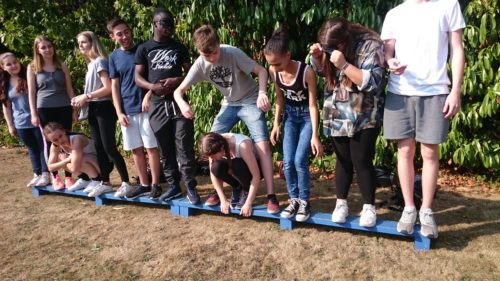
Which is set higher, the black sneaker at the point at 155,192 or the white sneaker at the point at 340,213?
the white sneaker at the point at 340,213

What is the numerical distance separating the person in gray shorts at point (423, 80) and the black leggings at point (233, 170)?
1223mm

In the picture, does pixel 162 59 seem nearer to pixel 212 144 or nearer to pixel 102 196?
pixel 212 144

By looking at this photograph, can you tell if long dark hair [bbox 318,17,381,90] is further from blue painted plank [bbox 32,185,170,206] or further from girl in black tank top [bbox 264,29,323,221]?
blue painted plank [bbox 32,185,170,206]

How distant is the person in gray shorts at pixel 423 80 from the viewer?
8.93ft

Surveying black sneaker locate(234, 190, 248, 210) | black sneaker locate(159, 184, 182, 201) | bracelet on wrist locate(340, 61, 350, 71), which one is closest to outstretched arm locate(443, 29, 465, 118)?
bracelet on wrist locate(340, 61, 350, 71)

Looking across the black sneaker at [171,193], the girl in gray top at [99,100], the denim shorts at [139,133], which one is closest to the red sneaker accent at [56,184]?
the girl in gray top at [99,100]

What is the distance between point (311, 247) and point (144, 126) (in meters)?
1.91

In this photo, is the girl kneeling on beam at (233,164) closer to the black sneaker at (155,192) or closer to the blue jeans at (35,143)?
the black sneaker at (155,192)

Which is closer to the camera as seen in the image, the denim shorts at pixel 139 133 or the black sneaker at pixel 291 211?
the black sneaker at pixel 291 211

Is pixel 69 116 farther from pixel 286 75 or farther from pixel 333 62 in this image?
pixel 333 62

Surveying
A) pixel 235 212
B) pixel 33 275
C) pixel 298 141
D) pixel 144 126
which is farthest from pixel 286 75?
pixel 33 275

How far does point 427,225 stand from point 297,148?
1078 millimetres

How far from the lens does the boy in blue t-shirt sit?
3.97 m

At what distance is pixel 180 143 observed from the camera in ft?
12.5
